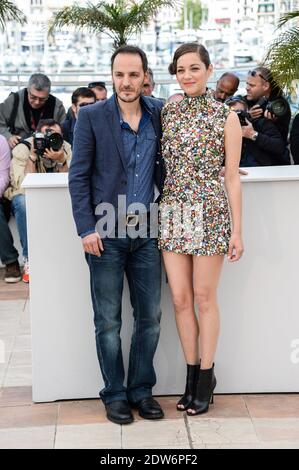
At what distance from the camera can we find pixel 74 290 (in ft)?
14.7

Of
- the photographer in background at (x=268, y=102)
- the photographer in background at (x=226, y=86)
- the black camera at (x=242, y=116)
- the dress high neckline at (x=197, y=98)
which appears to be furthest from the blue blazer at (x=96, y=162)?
the photographer in background at (x=226, y=86)

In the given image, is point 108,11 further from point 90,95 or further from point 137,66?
point 137,66

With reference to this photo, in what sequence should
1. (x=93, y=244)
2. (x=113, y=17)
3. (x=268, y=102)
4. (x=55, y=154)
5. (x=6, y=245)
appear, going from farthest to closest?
(x=113, y=17) → (x=6, y=245) → (x=268, y=102) → (x=55, y=154) → (x=93, y=244)

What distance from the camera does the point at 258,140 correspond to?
272 inches

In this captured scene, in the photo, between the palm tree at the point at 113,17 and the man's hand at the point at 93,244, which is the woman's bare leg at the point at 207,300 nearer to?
the man's hand at the point at 93,244

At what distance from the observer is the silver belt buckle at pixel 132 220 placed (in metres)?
4.09

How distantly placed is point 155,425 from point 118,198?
1058 mm

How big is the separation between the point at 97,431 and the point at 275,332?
3.42 feet

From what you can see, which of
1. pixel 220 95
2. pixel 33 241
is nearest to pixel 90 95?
pixel 220 95

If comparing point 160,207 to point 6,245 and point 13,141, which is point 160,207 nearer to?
point 6,245

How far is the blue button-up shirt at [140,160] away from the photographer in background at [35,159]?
115 inches

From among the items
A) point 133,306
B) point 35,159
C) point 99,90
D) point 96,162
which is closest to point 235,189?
point 96,162

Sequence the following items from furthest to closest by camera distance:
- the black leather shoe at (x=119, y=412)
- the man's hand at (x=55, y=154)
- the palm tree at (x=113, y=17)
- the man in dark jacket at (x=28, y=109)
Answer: the palm tree at (x=113, y=17), the man in dark jacket at (x=28, y=109), the man's hand at (x=55, y=154), the black leather shoe at (x=119, y=412)
